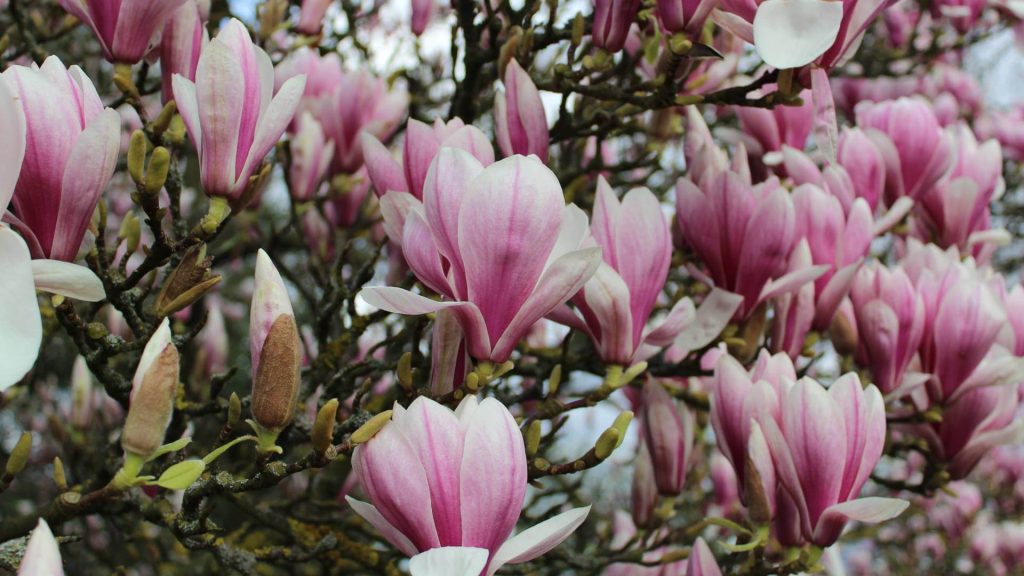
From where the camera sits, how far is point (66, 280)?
0.73 meters

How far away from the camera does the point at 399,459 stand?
0.75 meters

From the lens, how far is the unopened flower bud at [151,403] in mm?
687

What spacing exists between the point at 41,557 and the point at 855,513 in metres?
0.76

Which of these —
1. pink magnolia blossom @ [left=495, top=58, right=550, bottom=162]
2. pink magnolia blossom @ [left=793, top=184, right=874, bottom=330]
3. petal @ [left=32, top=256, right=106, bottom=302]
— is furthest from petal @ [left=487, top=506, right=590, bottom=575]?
pink magnolia blossom @ [left=793, top=184, right=874, bottom=330]

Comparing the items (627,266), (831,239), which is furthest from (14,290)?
(831,239)

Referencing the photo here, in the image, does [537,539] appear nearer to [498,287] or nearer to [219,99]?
[498,287]

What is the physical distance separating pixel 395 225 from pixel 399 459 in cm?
34

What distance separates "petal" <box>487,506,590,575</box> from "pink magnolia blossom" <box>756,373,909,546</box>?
326 millimetres

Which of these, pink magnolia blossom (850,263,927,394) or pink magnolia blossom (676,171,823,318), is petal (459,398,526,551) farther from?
pink magnolia blossom (850,263,927,394)

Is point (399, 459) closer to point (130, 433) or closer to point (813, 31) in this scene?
point (130, 433)

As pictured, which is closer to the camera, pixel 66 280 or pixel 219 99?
pixel 66 280

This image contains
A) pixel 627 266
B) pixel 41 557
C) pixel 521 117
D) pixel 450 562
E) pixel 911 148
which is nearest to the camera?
pixel 41 557

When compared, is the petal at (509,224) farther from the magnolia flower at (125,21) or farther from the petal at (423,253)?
the magnolia flower at (125,21)

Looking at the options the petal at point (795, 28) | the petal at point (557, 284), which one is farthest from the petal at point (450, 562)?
the petal at point (795, 28)
